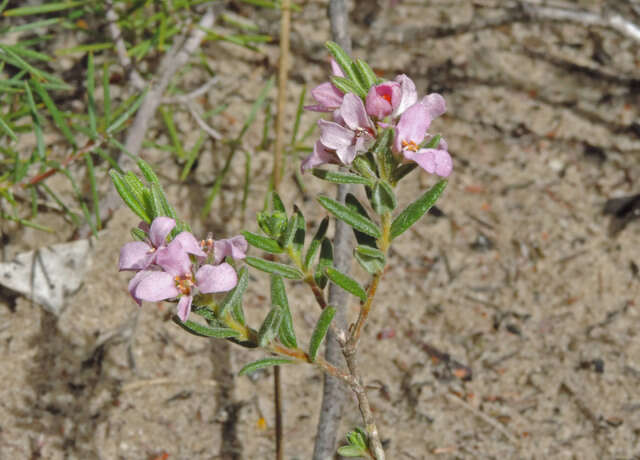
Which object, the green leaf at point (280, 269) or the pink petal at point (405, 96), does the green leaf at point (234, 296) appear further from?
the pink petal at point (405, 96)

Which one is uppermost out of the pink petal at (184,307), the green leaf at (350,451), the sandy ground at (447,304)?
the pink petal at (184,307)

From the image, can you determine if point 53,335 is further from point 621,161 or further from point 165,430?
point 621,161

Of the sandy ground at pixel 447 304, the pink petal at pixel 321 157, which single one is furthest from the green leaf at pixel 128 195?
the sandy ground at pixel 447 304

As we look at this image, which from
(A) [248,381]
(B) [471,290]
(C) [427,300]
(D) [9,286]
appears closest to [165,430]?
(A) [248,381]

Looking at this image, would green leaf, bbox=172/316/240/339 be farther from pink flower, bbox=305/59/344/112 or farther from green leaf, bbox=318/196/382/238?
pink flower, bbox=305/59/344/112

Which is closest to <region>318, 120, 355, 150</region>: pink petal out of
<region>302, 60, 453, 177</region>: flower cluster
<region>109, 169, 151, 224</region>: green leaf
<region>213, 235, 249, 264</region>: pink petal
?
<region>302, 60, 453, 177</region>: flower cluster

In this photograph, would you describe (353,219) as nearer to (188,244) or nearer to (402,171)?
(402,171)

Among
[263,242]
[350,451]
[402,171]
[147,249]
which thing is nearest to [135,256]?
[147,249]

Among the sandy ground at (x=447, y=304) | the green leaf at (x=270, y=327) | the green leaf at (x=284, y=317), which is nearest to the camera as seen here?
the green leaf at (x=270, y=327)
